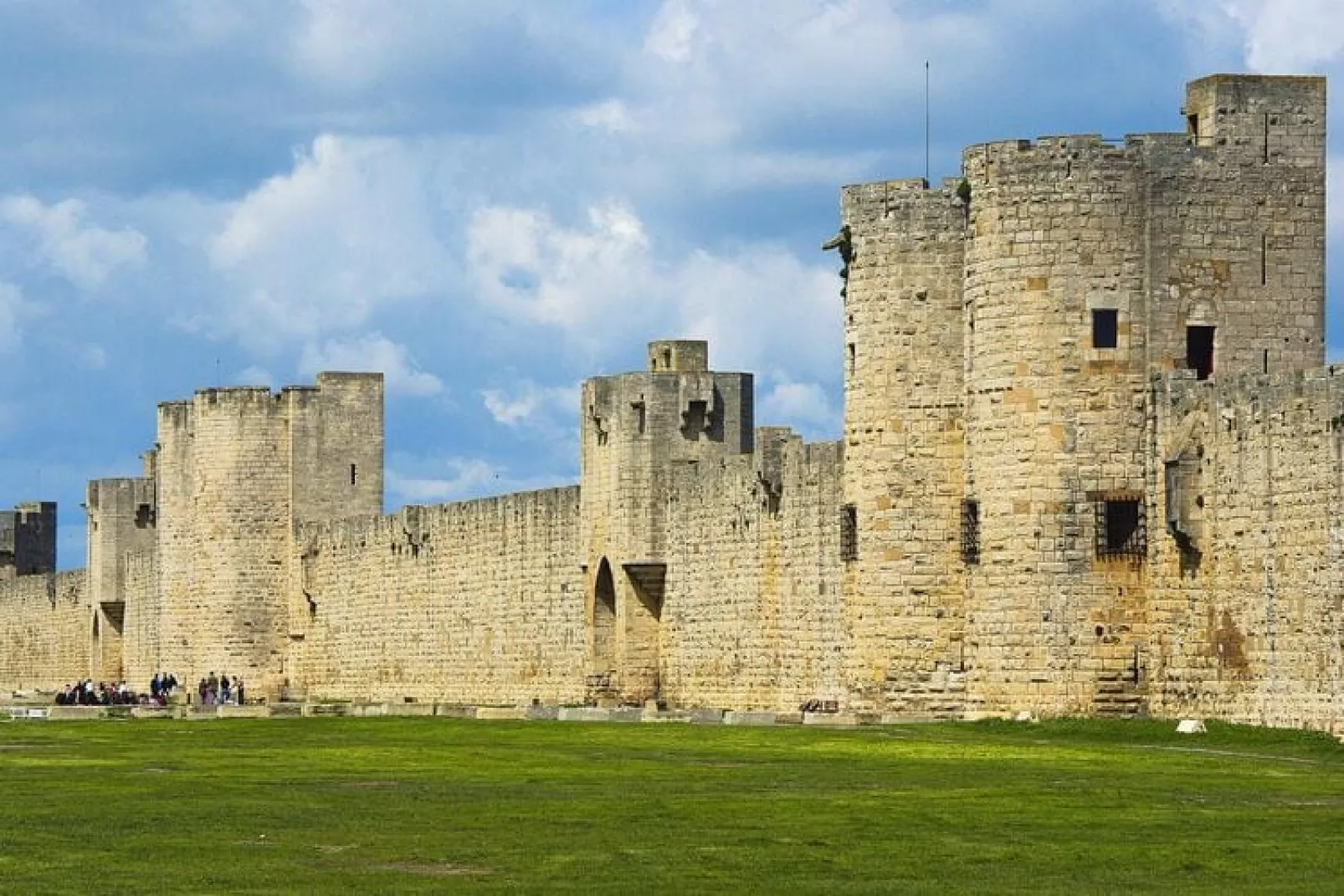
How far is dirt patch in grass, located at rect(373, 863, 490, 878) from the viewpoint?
22202 mm

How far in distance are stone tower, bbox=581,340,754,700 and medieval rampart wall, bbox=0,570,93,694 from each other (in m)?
35.7

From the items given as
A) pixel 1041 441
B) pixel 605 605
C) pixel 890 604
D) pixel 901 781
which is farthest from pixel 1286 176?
pixel 605 605

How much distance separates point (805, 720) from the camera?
1737 inches

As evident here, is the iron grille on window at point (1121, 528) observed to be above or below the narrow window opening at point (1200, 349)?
below

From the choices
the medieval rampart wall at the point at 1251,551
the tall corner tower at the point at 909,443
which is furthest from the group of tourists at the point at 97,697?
the medieval rampart wall at the point at 1251,551

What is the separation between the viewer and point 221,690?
73938mm

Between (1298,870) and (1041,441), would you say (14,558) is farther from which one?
(1298,870)

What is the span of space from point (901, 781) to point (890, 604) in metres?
14.4

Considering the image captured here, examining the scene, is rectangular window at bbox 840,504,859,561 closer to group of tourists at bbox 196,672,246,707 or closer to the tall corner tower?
the tall corner tower

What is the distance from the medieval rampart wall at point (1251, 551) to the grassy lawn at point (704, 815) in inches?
34.2

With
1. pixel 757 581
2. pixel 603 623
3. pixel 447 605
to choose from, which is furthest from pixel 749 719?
pixel 447 605

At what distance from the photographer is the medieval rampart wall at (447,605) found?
5953 centimetres

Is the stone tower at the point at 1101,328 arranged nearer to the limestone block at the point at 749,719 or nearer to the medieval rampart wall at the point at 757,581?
the limestone block at the point at 749,719

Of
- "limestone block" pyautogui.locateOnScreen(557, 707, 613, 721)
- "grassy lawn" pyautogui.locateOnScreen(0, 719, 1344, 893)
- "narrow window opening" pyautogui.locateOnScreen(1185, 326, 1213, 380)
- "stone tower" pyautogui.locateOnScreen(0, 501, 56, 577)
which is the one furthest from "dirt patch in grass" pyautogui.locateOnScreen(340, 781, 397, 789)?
"stone tower" pyautogui.locateOnScreen(0, 501, 56, 577)
